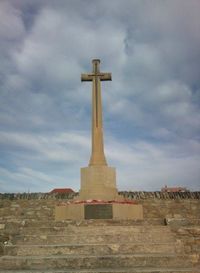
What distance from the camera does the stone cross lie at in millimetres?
13312


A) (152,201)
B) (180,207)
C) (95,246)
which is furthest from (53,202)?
(95,246)

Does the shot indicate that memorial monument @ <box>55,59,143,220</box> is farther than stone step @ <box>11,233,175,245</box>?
Yes

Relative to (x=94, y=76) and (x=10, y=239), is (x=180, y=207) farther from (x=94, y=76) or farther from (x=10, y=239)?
(x=10, y=239)

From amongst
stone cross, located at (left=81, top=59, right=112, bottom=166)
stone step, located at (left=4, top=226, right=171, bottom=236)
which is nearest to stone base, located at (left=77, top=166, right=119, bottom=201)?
stone cross, located at (left=81, top=59, right=112, bottom=166)

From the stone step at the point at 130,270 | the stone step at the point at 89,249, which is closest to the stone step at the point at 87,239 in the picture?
the stone step at the point at 89,249

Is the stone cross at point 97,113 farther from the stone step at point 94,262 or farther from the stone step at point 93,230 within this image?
the stone step at point 94,262

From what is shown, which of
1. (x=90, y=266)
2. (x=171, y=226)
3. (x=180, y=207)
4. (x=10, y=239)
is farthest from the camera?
(x=180, y=207)

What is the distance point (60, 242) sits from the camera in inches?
293

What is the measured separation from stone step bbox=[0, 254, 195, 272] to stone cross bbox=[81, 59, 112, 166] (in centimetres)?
738

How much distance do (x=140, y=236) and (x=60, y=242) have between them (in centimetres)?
210

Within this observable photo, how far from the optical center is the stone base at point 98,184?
1263 cm

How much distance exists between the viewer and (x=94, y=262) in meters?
5.86

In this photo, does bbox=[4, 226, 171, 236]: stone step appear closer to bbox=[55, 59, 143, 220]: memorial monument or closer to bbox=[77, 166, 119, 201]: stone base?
bbox=[55, 59, 143, 220]: memorial monument

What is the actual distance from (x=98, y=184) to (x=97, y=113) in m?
3.37
